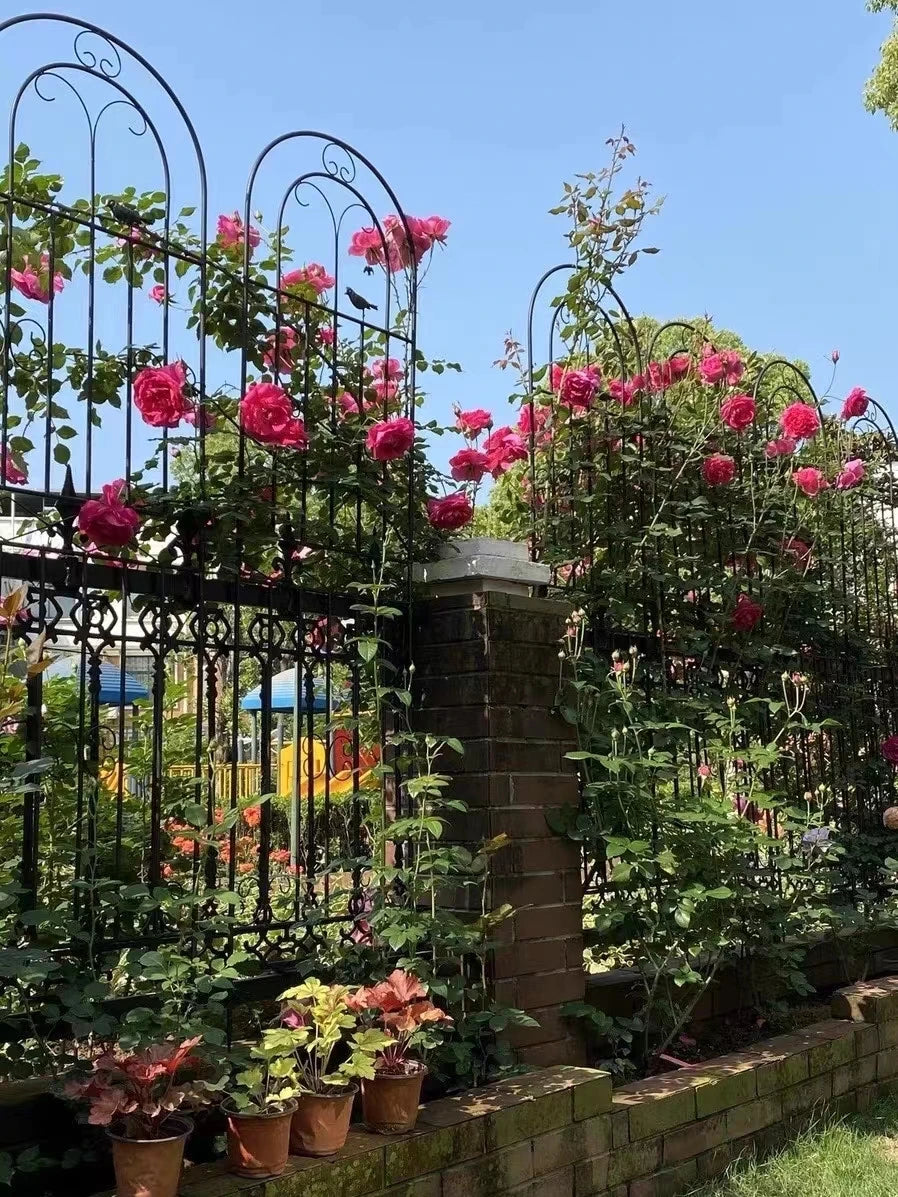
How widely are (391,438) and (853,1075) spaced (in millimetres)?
2933

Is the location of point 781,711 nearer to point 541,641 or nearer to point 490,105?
point 541,641

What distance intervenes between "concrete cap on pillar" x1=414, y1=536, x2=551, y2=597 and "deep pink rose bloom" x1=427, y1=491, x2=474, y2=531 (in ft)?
0.21

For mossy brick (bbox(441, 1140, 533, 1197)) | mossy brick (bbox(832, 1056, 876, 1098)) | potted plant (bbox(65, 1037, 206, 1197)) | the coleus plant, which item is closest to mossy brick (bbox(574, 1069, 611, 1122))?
mossy brick (bbox(441, 1140, 533, 1197))

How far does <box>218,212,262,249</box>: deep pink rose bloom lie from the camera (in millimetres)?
3293

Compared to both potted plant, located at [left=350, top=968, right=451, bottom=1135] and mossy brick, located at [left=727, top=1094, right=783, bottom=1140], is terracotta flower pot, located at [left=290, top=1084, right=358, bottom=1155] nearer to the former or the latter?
potted plant, located at [left=350, top=968, right=451, bottom=1135]

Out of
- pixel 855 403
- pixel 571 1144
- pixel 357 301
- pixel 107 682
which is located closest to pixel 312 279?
pixel 357 301

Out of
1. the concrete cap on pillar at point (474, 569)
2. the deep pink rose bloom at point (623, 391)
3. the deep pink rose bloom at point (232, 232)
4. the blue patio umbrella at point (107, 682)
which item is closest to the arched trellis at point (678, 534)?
the deep pink rose bloom at point (623, 391)

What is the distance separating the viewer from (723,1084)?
3.48m

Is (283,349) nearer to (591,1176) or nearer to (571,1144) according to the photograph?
(571,1144)

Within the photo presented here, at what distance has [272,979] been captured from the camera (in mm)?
2908

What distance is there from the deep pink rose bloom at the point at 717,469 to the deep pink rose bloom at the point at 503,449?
2.76ft

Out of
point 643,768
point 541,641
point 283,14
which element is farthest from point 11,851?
point 283,14

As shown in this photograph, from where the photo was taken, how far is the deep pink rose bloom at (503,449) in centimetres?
408

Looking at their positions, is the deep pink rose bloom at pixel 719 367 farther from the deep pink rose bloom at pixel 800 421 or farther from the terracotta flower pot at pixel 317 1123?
the terracotta flower pot at pixel 317 1123
